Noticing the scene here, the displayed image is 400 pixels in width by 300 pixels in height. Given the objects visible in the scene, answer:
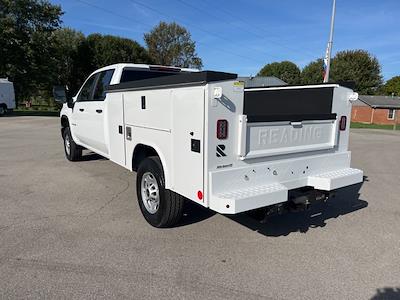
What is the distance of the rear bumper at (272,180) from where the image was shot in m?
3.32

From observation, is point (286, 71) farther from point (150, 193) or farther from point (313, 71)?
point (150, 193)

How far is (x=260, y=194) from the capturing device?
11.1 ft

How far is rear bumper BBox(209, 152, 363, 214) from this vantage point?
10.9 ft

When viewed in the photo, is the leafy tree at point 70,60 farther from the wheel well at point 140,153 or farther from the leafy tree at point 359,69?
the leafy tree at point 359,69

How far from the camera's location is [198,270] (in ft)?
11.2

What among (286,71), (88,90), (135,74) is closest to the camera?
(135,74)

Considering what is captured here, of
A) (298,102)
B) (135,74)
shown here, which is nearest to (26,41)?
(135,74)

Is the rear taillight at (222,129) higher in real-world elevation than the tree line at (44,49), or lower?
lower

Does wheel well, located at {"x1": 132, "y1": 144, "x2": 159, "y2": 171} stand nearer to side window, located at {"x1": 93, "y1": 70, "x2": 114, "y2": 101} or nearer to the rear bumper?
the rear bumper

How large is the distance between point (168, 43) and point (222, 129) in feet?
195

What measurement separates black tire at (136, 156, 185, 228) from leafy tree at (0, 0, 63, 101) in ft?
104

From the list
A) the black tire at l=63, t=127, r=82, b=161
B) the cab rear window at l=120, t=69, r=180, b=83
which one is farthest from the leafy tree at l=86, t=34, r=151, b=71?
the cab rear window at l=120, t=69, r=180, b=83

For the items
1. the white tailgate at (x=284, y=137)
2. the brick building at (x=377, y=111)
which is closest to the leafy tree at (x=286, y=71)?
the brick building at (x=377, y=111)

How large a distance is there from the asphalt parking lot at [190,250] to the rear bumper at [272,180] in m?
0.68
